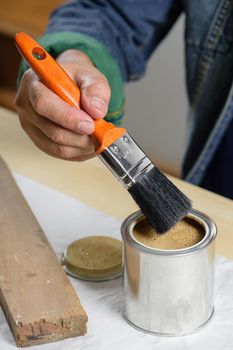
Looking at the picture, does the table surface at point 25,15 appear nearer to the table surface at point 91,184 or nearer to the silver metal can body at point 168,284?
the table surface at point 91,184

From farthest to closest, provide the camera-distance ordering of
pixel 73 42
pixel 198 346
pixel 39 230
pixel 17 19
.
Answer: pixel 17 19 < pixel 73 42 < pixel 39 230 < pixel 198 346

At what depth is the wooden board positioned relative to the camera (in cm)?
65

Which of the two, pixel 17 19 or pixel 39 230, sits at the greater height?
pixel 39 230

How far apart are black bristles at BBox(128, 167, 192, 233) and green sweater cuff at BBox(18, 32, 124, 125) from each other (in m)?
0.30

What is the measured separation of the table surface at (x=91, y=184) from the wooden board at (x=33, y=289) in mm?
108

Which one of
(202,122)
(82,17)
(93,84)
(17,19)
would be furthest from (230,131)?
(17,19)

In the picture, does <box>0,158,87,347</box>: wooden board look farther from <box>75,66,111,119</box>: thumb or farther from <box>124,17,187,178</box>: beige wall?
<box>124,17,187,178</box>: beige wall

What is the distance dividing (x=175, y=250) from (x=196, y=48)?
585 millimetres

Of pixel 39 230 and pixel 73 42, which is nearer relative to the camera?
pixel 39 230

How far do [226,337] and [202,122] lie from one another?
54 cm

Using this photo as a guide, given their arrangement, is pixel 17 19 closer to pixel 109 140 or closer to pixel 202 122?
pixel 202 122

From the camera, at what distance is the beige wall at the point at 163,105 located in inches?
79.2

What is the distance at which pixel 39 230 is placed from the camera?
769 millimetres

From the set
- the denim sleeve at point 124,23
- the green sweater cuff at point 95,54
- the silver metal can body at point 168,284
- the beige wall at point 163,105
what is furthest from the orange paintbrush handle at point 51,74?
the beige wall at point 163,105
